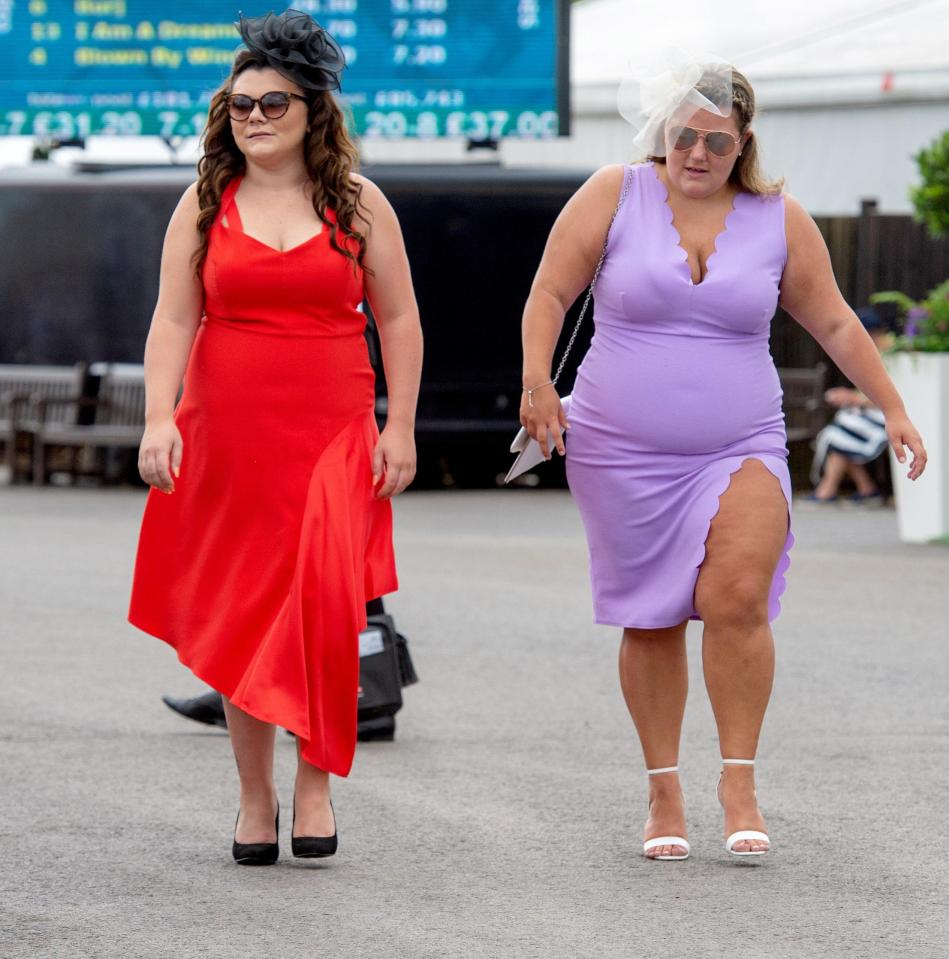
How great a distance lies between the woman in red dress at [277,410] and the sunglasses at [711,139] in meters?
0.72

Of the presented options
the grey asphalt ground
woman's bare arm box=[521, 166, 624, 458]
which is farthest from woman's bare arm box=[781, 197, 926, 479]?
the grey asphalt ground

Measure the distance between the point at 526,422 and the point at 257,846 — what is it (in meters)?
1.18

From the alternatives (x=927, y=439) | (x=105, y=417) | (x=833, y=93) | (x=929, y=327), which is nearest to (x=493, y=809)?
(x=927, y=439)

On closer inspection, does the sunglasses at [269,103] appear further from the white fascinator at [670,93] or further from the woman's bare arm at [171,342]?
the white fascinator at [670,93]

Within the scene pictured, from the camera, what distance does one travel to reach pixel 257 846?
5.30 m

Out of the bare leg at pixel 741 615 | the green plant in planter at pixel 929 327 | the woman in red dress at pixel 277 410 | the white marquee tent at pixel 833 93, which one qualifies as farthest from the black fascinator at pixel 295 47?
the white marquee tent at pixel 833 93

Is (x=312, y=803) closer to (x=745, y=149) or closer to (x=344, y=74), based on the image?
(x=745, y=149)

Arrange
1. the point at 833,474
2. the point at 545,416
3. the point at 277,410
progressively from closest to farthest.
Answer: the point at 277,410 < the point at 545,416 < the point at 833,474

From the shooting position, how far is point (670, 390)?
17.6 feet

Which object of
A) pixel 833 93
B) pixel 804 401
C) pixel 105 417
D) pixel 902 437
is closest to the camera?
pixel 902 437

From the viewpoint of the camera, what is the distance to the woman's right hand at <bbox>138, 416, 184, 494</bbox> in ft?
16.7

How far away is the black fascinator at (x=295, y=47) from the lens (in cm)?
516

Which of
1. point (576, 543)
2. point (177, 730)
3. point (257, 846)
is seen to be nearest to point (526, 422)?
point (257, 846)

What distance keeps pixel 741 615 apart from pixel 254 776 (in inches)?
47.2
